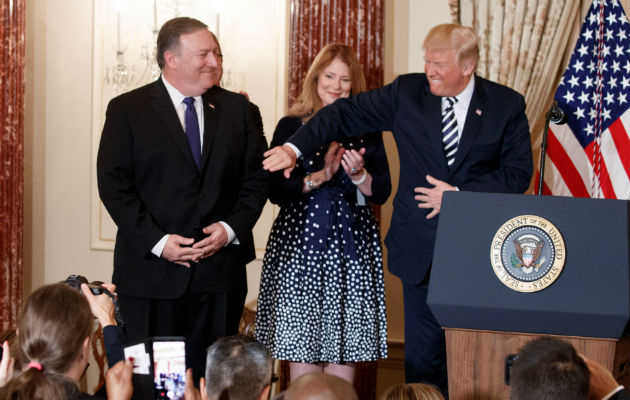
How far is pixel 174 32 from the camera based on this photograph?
3666 mm

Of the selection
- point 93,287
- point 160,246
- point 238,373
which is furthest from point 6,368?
point 160,246

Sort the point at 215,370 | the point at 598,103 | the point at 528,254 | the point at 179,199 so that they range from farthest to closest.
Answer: the point at 598,103 < the point at 179,199 < the point at 528,254 < the point at 215,370

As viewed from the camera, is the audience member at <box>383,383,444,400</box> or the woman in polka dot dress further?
the woman in polka dot dress

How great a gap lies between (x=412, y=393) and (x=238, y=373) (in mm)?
489

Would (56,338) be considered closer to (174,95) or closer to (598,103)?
(174,95)

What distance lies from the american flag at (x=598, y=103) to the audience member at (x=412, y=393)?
253 centimetres

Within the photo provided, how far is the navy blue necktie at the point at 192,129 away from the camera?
3.61m

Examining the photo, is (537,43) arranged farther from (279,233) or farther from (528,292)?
(528,292)

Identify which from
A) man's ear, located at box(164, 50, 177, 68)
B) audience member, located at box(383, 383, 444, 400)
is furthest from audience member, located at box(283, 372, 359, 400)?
man's ear, located at box(164, 50, 177, 68)

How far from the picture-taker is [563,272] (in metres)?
2.55

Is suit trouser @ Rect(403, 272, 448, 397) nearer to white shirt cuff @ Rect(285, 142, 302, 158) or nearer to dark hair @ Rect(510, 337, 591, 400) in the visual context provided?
white shirt cuff @ Rect(285, 142, 302, 158)

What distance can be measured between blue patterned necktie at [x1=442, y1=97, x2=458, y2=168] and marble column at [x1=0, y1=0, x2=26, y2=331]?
325 cm

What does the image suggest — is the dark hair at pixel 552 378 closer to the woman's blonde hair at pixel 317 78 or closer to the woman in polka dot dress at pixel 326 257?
the woman in polka dot dress at pixel 326 257

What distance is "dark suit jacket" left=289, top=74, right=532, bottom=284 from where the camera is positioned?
3312 millimetres
